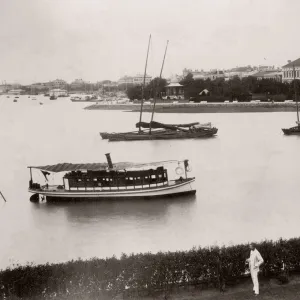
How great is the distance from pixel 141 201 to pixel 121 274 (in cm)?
513

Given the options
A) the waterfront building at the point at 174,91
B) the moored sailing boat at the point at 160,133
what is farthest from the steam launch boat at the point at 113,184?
the waterfront building at the point at 174,91

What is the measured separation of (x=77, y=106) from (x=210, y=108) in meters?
6.86

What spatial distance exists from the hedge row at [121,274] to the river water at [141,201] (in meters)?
2.31

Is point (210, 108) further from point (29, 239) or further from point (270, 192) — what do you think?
point (29, 239)

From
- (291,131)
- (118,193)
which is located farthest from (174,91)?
(118,193)

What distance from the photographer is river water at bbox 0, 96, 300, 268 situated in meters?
7.51

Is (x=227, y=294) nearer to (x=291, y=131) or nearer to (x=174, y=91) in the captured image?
(x=291, y=131)

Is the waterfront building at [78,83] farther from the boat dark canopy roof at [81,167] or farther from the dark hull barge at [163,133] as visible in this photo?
the boat dark canopy roof at [81,167]

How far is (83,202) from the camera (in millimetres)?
9773

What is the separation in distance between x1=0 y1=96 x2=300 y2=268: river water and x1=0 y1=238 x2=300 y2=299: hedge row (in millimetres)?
2306

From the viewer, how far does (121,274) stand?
14.9 ft

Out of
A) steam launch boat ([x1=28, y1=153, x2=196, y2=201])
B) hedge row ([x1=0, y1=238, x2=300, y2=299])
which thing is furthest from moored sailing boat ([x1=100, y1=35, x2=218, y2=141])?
hedge row ([x1=0, y1=238, x2=300, y2=299])

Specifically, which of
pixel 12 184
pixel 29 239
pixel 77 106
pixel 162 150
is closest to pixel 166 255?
pixel 29 239

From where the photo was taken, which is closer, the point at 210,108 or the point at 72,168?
the point at 72,168
